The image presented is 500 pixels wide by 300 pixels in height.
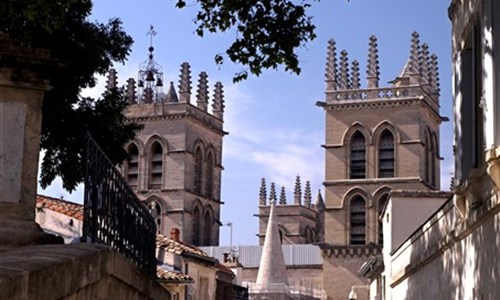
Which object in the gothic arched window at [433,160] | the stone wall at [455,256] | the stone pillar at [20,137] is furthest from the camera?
the gothic arched window at [433,160]

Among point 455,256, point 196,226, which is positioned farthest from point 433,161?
point 455,256

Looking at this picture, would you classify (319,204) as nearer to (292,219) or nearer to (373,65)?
(292,219)

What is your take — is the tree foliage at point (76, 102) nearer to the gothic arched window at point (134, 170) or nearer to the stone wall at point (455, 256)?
the stone wall at point (455, 256)

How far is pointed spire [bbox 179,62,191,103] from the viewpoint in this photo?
89.4 meters

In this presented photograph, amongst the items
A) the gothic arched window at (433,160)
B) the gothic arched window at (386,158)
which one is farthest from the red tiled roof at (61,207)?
the gothic arched window at (433,160)

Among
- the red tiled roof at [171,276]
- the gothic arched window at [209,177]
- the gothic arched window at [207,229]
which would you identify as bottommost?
the red tiled roof at [171,276]

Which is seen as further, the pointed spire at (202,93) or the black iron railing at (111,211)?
the pointed spire at (202,93)

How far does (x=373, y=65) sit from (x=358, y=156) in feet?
24.0

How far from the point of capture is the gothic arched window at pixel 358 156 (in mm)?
78125

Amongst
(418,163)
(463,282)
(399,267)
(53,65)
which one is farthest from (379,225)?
(53,65)

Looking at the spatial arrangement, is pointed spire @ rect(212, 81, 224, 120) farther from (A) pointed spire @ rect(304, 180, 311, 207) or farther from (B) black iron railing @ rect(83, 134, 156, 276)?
(B) black iron railing @ rect(83, 134, 156, 276)

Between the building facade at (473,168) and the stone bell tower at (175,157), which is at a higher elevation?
the stone bell tower at (175,157)

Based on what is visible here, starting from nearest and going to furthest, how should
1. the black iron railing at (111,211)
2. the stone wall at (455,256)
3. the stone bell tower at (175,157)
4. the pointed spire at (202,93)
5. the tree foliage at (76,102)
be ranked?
the black iron railing at (111,211), the stone wall at (455,256), the tree foliage at (76,102), the stone bell tower at (175,157), the pointed spire at (202,93)

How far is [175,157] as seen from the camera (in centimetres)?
8644
